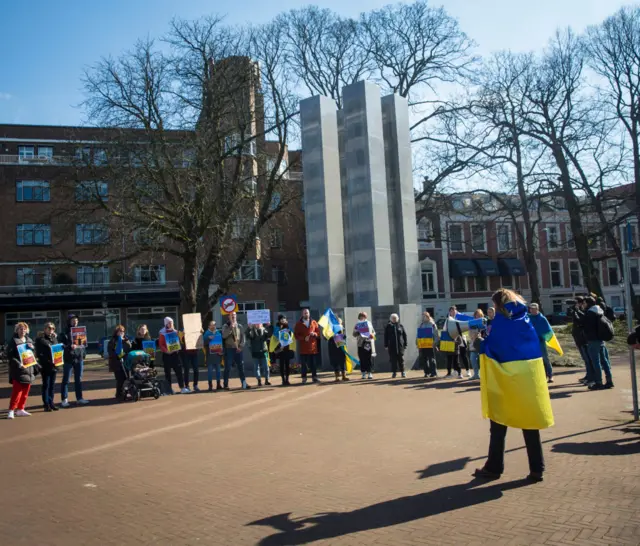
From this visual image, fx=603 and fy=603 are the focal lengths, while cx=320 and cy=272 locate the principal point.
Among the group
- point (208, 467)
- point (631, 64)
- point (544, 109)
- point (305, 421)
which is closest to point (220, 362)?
point (305, 421)

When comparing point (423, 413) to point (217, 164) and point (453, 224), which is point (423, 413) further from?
point (453, 224)

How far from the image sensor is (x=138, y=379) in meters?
13.7

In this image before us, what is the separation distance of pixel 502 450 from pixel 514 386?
0.68 m

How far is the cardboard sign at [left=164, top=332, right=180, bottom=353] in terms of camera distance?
14.7 m

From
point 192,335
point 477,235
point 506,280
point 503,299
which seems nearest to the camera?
point 503,299

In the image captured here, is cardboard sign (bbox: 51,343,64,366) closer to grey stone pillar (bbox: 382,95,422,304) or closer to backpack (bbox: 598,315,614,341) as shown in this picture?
backpack (bbox: 598,315,614,341)

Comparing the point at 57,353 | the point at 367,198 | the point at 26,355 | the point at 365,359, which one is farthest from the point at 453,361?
the point at 26,355

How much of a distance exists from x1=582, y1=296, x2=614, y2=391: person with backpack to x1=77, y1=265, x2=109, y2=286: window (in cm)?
4246

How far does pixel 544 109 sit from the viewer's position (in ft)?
95.2

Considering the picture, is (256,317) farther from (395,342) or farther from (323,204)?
(323,204)

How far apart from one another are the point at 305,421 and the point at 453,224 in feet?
151

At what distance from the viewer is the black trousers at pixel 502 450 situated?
5.93 metres

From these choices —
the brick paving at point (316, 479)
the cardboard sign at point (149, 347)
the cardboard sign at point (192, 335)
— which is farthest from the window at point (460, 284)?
the brick paving at point (316, 479)

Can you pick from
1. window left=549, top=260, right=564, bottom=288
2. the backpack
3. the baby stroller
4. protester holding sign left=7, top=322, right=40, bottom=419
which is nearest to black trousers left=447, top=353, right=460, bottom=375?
the backpack
